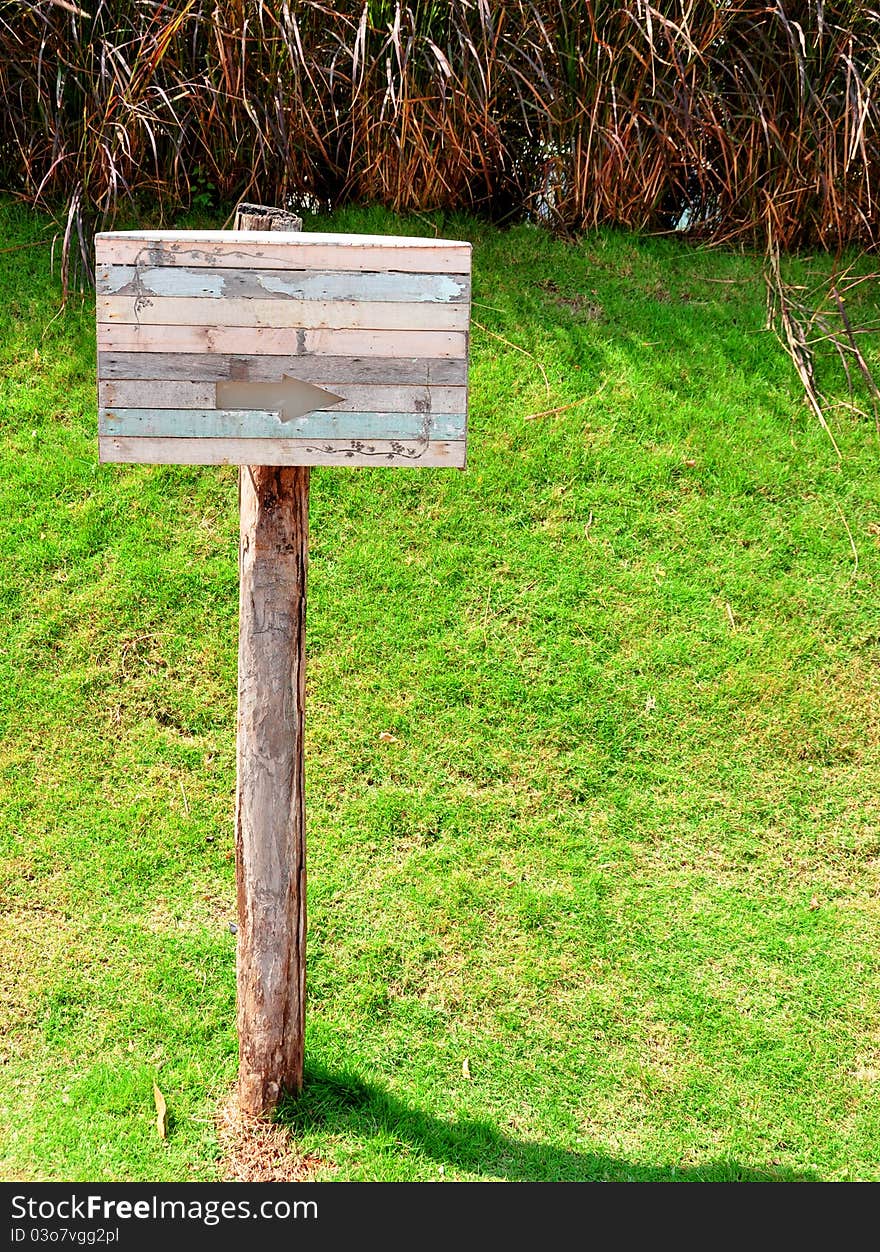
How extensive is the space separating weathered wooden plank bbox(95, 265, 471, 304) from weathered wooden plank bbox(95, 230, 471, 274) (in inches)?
0.5

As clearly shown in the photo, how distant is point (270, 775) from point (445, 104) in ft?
11.7

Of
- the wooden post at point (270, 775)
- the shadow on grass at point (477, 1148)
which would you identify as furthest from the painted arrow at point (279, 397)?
the shadow on grass at point (477, 1148)

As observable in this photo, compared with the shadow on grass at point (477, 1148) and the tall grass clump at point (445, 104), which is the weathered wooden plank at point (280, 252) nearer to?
the shadow on grass at point (477, 1148)

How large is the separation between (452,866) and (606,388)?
2.39 m

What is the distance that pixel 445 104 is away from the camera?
17.0 ft

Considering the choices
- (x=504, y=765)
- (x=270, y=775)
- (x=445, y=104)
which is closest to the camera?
(x=270, y=775)

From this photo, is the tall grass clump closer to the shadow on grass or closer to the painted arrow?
the painted arrow

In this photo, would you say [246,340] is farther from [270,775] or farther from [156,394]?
[270,775]

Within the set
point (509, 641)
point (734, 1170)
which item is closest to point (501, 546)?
point (509, 641)

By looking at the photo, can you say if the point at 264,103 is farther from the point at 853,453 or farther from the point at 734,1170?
the point at 734,1170

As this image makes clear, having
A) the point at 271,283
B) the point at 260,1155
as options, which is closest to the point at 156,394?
the point at 271,283

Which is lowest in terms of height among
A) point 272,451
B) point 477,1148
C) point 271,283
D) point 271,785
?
point 477,1148

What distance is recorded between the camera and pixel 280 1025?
10.5 ft

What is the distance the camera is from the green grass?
344 cm
